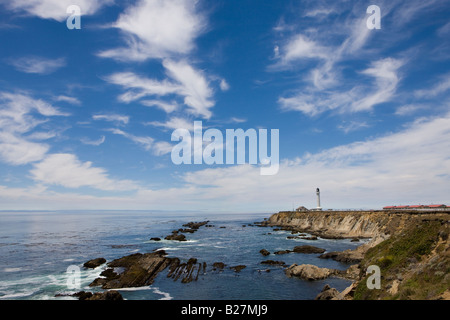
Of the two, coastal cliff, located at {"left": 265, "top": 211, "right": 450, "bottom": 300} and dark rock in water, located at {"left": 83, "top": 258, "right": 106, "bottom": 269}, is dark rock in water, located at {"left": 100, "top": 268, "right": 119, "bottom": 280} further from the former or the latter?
coastal cliff, located at {"left": 265, "top": 211, "right": 450, "bottom": 300}

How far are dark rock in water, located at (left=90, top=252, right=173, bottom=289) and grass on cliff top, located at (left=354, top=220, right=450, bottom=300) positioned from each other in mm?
28106

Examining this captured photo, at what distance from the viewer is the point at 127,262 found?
43812mm

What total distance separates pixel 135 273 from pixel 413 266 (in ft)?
112

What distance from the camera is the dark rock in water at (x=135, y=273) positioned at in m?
33.0

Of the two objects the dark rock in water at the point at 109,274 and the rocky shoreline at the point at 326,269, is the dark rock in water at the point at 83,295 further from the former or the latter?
the dark rock in water at the point at 109,274

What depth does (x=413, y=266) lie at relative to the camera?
19234 millimetres

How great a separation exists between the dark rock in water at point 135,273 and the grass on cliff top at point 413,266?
28.1 m

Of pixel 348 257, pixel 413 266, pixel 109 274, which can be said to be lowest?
pixel 109 274

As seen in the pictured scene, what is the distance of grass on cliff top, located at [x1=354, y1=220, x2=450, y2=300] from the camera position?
1522cm

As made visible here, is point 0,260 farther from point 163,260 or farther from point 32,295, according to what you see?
point 163,260

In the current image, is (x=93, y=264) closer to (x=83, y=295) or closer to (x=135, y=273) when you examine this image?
(x=135, y=273)

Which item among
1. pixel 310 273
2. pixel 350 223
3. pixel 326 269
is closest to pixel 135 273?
pixel 310 273

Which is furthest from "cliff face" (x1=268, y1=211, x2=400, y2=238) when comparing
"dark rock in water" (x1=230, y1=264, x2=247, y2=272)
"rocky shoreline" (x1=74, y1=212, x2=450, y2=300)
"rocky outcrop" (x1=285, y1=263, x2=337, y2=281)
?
"dark rock in water" (x1=230, y1=264, x2=247, y2=272)

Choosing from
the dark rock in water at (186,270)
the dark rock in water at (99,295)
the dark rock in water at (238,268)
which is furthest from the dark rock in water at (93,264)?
the dark rock in water at (238,268)
